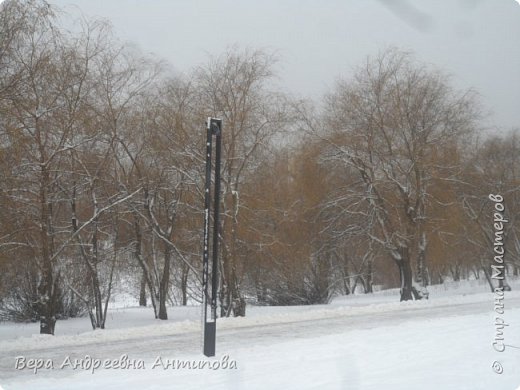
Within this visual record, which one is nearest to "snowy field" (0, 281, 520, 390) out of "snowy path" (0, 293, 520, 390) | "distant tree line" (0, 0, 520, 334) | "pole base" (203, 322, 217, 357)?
"snowy path" (0, 293, 520, 390)

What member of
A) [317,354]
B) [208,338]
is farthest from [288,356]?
[208,338]

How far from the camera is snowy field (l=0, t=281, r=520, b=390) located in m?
7.84

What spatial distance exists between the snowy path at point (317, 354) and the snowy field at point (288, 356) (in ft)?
0.05

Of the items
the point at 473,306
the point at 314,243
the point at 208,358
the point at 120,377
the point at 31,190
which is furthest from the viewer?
the point at 314,243

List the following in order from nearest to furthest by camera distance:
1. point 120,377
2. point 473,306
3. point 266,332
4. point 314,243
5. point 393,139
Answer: point 120,377
point 266,332
point 473,306
point 393,139
point 314,243

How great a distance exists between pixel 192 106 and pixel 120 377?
14.4 m

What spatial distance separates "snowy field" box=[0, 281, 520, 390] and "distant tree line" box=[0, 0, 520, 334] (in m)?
6.14

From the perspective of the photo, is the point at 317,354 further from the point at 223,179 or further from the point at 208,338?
the point at 223,179

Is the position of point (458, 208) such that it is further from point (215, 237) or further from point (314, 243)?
point (215, 237)

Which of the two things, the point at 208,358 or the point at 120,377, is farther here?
the point at 208,358

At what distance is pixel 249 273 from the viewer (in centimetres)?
2650

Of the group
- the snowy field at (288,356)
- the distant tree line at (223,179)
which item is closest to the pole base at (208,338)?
the snowy field at (288,356)

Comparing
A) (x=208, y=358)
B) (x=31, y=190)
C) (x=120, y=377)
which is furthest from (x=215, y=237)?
(x=31, y=190)

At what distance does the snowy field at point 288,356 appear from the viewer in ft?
25.7
